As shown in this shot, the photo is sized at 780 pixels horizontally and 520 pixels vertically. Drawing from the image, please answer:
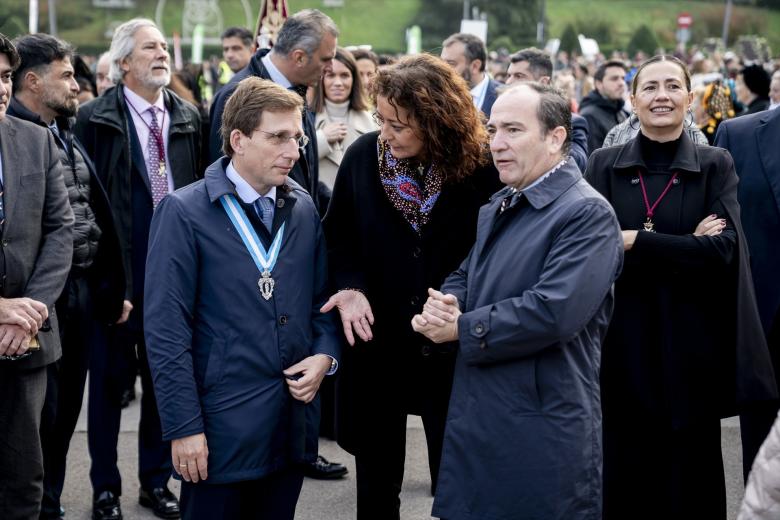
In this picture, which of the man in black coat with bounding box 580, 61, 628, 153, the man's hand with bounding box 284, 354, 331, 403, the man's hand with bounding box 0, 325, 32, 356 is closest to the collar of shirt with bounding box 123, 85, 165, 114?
the man's hand with bounding box 0, 325, 32, 356

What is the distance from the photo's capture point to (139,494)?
5.25 meters

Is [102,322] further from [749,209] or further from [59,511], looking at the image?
[749,209]

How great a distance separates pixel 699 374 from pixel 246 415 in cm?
193

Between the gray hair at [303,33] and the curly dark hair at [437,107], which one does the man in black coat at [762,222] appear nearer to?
the curly dark hair at [437,107]

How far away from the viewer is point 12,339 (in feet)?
12.2

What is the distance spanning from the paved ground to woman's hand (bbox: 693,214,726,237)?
174 cm

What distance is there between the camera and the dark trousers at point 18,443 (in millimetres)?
3848

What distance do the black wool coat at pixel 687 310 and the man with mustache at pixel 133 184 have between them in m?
2.38

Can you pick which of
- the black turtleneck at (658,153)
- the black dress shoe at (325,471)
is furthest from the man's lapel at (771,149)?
the black dress shoe at (325,471)

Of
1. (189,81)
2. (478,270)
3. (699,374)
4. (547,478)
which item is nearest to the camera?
(547,478)

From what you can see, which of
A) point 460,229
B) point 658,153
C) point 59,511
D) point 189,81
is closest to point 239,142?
point 460,229

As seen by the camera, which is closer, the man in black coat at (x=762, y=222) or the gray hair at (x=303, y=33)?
the man in black coat at (x=762, y=222)

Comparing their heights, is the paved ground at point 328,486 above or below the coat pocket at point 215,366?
below

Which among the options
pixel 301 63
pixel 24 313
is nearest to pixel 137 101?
pixel 301 63
